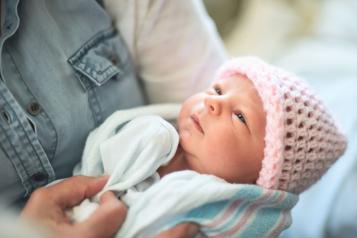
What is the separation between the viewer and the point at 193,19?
90 centimetres

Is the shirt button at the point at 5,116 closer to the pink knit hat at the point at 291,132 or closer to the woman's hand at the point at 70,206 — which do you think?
the woman's hand at the point at 70,206

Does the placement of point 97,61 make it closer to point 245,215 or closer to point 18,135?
point 18,135

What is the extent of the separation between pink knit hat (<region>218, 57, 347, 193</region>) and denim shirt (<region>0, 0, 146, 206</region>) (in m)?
0.25

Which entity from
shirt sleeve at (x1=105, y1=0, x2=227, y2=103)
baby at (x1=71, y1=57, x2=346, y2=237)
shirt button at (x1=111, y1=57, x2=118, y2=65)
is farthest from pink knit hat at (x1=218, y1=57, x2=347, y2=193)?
shirt button at (x1=111, y1=57, x2=118, y2=65)

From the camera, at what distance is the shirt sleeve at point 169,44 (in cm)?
86

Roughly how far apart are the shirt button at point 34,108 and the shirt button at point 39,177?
0.31 feet

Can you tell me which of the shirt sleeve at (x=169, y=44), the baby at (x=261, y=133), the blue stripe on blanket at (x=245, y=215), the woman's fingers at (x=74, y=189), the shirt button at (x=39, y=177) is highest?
the shirt sleeve at (x=169, y=44)

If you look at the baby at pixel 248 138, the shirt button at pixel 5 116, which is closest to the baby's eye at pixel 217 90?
the baby at pixel 248 138

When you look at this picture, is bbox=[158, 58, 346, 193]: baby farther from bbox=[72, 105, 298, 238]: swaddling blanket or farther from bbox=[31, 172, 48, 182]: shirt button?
bbox=[31, 172, 48, 182]: shirt button

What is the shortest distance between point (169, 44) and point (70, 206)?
35 cm

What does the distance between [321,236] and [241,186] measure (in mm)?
349

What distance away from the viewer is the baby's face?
2.62 ft

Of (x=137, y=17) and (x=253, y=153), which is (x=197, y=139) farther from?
(x=137, y=17)

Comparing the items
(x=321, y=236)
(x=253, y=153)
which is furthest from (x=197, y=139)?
(x=321, y=236)
